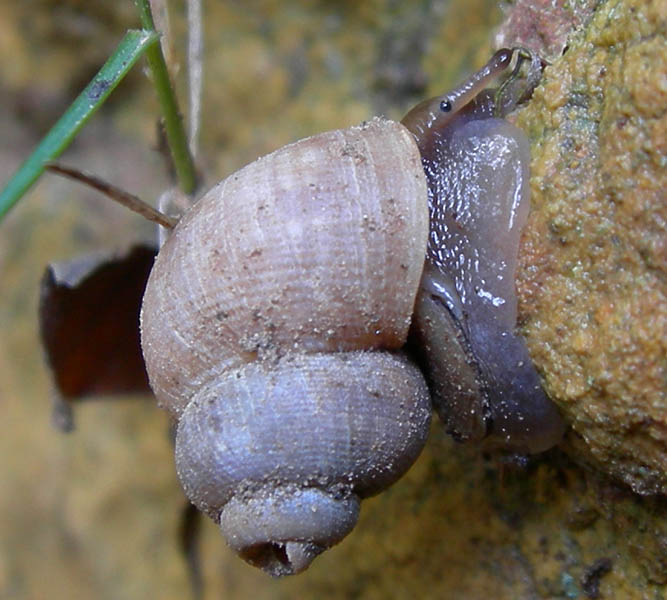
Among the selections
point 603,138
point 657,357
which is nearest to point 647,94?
point 603,138

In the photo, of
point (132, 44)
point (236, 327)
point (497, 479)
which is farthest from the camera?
point (497, 479)

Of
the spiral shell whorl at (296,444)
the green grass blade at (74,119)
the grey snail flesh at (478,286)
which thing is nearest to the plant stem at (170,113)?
the green grass blade at (74,119)

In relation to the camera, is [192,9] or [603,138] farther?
[192,9]

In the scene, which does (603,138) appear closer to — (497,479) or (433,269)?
(433,269)

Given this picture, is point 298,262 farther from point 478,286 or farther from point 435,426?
point 435,426

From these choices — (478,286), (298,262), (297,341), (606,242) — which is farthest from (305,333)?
(606,242)

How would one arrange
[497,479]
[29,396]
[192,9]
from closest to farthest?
[497,479] < [192,9] < [29,396]
